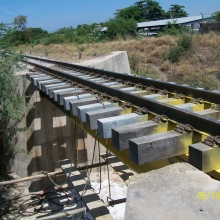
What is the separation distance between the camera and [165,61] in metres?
25.9

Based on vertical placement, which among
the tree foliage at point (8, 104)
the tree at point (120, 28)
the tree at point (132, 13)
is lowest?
the tree foliage at point (8, 104)

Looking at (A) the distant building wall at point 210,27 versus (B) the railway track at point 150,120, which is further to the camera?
(A) the distant building wall at point 210,27

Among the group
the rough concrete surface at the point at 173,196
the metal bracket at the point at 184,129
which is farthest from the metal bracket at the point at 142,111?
the rough concrete surface at the point at 173,196

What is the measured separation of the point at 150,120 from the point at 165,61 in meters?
23.3

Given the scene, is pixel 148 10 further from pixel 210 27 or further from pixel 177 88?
pixel 177 88

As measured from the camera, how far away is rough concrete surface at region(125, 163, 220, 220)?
1706 mm

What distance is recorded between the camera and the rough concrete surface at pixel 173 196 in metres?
1.71

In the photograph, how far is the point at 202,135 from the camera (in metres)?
2.78

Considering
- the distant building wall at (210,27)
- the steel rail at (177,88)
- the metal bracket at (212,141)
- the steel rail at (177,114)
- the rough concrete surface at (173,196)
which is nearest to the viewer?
the rough concrete surface at (173,196)

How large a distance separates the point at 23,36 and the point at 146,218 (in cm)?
4367

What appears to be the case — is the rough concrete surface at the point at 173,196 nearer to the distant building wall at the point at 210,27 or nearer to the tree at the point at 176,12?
the distant building wall at the point at 210,27

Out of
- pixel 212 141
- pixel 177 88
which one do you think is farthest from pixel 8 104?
pixel 212 141

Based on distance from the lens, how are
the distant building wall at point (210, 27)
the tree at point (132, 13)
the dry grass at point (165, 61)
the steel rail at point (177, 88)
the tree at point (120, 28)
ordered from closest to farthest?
the steel rail at point (177, 88), the dry grass at point (165, 61), the distant building wall at point (210, 27), the tree at point (120, 28), the tree at point (132, 13)

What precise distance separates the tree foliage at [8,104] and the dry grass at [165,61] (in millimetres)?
12502
